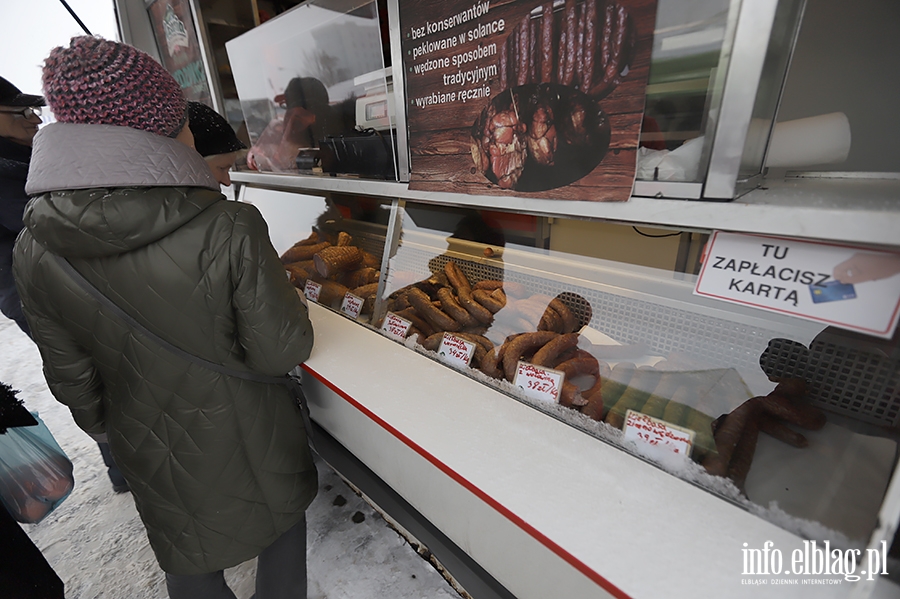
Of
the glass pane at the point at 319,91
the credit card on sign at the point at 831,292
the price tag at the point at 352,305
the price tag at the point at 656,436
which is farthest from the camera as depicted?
the price tag at the point at 352,305

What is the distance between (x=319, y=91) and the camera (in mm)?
2240

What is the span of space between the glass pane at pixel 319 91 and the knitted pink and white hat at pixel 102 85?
92 centimetres

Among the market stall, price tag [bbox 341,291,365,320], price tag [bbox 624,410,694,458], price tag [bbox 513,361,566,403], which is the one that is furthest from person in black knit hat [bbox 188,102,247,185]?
price tag [bbox 624,410,694,458]

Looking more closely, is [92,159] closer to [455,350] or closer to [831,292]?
[455,350]

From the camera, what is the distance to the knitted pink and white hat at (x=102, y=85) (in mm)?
1023

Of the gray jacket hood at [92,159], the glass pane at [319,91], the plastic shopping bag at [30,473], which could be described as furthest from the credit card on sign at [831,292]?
the plastic shopping bag at [30,473]

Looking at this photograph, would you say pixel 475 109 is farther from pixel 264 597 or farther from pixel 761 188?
pixel 264 597

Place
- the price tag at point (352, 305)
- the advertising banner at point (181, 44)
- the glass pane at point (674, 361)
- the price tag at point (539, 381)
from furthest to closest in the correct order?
the advertising banner at point (181, 44), the price tag at point (352, 305), the price tag at point (539, 381), the glass pane at point (674, 361)

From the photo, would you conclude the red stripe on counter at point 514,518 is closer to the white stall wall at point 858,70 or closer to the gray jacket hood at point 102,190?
the gray jacket hood at point 102,190

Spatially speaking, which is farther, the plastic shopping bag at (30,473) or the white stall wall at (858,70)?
the plastic shopping bag at (30,473)

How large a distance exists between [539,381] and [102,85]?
154cm

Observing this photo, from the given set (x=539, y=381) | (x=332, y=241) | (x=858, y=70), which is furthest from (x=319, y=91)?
(x=858, y=70)

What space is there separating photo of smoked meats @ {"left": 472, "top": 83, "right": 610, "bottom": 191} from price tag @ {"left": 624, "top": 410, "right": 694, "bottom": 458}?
759 millimetres

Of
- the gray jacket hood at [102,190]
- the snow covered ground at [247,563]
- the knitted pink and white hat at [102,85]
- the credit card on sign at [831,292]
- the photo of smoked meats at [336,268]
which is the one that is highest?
the knitted pink and white hat at [102,85]
